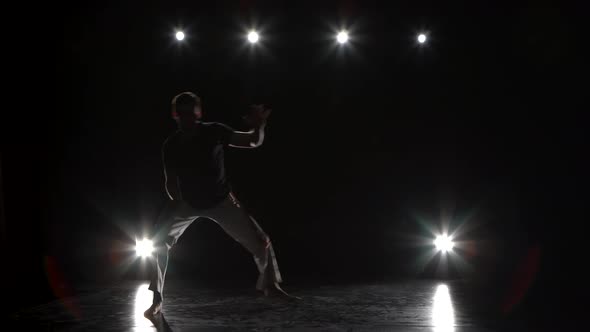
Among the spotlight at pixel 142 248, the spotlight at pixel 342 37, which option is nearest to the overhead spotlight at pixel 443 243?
the spotlight at pixel 342 37

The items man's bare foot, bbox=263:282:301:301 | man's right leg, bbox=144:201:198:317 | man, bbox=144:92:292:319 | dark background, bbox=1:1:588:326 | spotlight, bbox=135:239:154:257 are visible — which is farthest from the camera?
spotlight, bbox=135:239:154:257

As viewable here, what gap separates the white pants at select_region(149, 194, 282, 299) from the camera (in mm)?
4109

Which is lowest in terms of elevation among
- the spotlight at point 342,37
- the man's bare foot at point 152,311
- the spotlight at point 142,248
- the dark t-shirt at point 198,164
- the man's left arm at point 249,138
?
the man's bare foot at point 152,311

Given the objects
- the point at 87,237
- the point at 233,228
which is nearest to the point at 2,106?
the point at 87,237

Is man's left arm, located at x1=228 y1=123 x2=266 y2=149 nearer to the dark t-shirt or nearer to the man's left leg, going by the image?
the dark t-shirt

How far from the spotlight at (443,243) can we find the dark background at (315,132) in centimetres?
15

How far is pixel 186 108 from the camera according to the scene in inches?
165

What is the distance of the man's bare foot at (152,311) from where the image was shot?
12.8 feet

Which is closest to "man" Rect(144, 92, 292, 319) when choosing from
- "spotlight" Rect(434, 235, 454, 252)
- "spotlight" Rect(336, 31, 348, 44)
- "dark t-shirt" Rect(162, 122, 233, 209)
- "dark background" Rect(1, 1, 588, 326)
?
"dark t-shirt" Rect(162, 122, 233, 209)

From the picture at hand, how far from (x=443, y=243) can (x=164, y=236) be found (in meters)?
3.72

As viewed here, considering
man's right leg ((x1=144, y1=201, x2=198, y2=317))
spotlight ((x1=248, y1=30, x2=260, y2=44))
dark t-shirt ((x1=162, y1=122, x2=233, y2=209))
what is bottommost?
man's right leg ((x1=144, y1=201, x2=198, y2=317))

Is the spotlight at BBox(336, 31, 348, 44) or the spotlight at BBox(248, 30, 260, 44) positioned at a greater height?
the spotlight at BBox(336, 31, 348, 44)

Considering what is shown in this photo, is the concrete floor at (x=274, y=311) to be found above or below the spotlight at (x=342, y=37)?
below

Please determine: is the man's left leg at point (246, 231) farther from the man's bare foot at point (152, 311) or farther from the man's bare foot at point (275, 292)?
the man's bare foot at point (152, 311)
